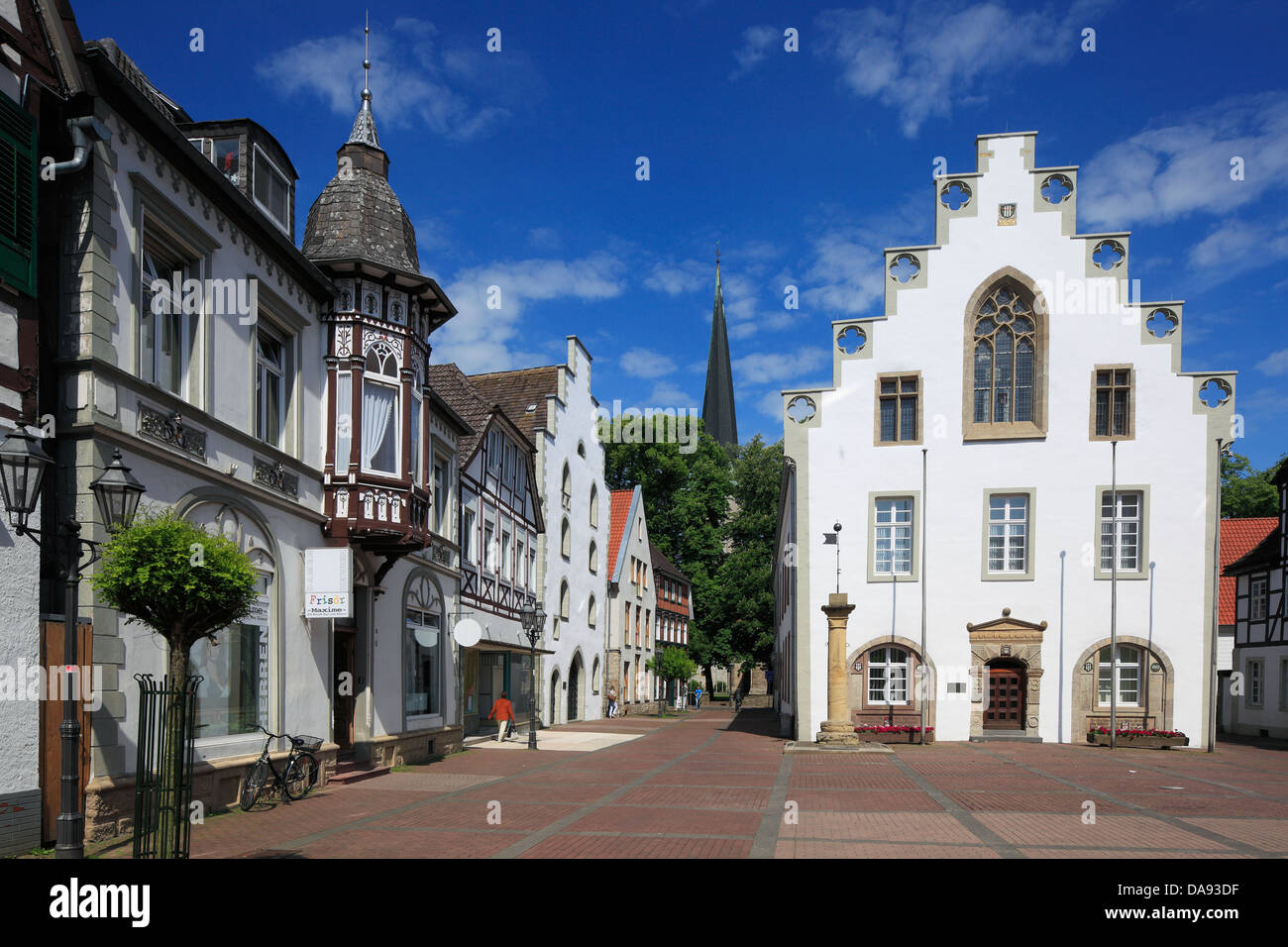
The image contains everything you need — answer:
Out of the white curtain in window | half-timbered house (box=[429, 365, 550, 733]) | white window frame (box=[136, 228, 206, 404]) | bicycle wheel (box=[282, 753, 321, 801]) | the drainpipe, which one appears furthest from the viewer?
half-timbered house (box=[429, 365, 550, 733])

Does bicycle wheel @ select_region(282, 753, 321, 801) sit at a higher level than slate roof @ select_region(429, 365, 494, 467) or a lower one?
lower

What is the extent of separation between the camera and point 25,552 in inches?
387

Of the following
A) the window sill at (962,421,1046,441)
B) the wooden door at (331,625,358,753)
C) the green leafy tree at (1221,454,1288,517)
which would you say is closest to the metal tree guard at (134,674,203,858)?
the wooden door at (331,625,358,753)

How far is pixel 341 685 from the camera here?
60.6 ft

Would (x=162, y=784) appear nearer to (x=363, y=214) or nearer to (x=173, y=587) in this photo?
(x=173, y=587)

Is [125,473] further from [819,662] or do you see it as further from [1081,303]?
[1081,303]

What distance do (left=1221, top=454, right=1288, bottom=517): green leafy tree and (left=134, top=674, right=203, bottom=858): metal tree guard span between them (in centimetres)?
5457

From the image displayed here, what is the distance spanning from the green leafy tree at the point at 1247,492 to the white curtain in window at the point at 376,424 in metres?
48.0

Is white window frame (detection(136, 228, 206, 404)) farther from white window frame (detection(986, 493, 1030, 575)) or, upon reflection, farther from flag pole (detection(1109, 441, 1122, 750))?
flag pole (detection(1109, 441, 1122, 750))

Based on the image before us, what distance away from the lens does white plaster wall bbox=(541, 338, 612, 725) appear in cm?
3581

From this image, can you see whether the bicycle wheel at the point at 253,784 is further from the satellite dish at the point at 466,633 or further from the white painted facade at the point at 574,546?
the white painted facade at the point at 574,546

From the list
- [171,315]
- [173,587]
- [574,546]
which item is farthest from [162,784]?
[574,546]

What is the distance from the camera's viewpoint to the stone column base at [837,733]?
84.2ft

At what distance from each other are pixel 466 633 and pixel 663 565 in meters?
36.0
